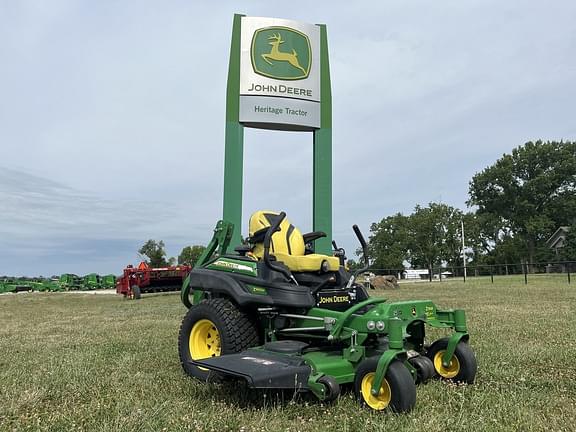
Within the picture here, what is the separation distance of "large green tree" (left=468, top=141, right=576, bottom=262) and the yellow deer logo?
54.1 meters

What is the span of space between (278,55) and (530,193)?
185 feet

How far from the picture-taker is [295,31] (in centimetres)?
1441

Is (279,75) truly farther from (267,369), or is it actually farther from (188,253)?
(188,253)

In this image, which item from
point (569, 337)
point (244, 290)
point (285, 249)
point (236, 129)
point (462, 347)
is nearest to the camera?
point (462, 347)

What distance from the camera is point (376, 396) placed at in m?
3.54

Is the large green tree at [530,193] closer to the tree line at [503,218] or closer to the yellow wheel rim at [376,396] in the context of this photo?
the tree line at [503,218]

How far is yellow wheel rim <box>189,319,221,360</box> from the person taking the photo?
488 cm

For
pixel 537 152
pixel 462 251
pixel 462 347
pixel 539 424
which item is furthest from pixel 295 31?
pixel 537 152

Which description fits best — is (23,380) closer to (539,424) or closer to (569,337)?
(539,424)

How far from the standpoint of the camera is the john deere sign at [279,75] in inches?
545

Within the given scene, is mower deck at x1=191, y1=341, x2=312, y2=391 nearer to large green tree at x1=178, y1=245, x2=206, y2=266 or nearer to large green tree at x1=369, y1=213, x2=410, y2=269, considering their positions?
large green tree at x1=178, y1=245, x2=206, y2=266

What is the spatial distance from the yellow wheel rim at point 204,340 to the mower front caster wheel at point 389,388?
169 cm

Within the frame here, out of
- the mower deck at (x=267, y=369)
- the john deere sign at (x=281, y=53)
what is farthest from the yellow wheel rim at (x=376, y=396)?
the john deere sign at (x=281, y=53)

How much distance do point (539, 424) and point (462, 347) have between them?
112 centimetres
